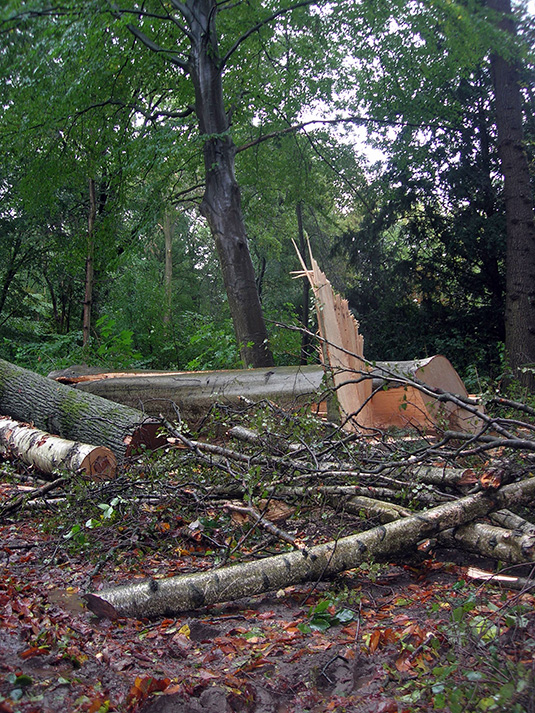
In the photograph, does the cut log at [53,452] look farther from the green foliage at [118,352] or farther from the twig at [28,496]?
the green foliage at [118,352]

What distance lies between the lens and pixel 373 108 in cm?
1184

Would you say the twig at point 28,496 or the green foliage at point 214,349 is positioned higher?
the green foliage at point 214,349

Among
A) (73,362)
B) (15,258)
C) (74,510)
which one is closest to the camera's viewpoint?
(74,510)

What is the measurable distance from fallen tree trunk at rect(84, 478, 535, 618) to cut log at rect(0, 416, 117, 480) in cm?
205

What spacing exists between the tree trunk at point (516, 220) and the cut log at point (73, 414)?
6.52m

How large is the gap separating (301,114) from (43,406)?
889 cm

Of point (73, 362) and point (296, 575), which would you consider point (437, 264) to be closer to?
point (73, 362)

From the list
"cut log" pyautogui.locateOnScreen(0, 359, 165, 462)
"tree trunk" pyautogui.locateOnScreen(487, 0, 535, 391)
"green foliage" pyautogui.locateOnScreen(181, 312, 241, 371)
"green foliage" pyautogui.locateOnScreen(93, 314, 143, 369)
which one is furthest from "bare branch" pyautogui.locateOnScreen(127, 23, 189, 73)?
"cut log" pyautogui.locateOnScreen(0, 359, 165, 462)

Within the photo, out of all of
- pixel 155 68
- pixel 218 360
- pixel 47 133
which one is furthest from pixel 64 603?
pixel 155 68

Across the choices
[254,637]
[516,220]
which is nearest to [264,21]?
[516,220]

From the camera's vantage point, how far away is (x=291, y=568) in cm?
299

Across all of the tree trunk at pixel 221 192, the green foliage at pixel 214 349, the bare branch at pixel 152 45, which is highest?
the bare branch at pixel 152 45

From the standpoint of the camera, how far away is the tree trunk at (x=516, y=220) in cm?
958

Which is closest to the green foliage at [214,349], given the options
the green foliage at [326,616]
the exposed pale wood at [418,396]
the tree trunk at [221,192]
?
the tree trunk at [221,192]
